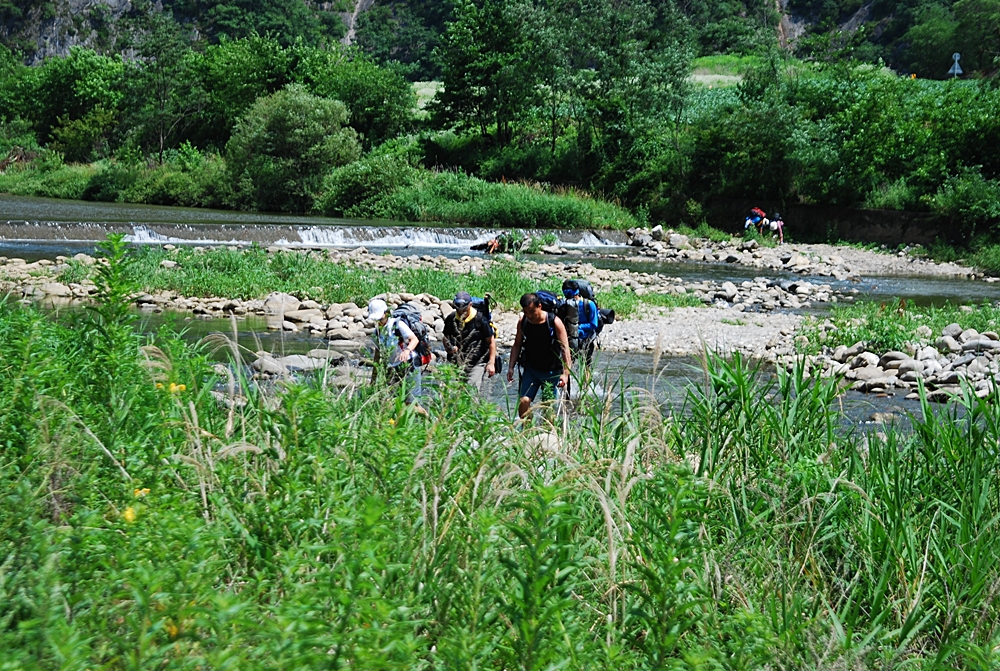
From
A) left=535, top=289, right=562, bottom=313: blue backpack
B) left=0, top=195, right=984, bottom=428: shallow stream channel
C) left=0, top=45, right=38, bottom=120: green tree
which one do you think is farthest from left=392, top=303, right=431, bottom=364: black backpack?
left=0, top=45, right=38, bottom=120: green tree

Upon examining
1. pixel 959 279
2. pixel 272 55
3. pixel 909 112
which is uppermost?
pixel 272 55

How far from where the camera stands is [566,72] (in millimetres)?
44281

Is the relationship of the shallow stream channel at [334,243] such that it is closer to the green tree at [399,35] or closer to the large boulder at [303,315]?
the large boulder at [303,315]

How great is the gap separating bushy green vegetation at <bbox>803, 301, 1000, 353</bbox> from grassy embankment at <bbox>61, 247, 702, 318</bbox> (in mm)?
3547

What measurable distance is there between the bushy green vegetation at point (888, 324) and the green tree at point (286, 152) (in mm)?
30540

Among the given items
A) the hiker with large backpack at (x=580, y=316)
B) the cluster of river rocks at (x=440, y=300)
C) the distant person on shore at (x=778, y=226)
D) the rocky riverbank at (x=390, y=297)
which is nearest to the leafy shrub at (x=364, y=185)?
the distant person on shore at (x=778, y=226)

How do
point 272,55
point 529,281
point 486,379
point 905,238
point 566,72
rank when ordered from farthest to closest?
1. point 272,55
2. point 566,72
3. point 905,238
4. point 529,281
5. point 486,379

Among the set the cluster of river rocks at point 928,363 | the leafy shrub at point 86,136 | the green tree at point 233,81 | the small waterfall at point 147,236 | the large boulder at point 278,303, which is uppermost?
the green tree at point 233,81

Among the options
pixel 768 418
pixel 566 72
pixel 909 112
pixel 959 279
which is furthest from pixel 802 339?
pixel 566 72

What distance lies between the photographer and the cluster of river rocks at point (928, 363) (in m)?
11.8

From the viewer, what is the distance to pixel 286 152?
4431cm

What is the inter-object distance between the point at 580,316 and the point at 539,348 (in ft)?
4.22

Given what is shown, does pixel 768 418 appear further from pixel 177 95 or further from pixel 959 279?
pixel 177 95

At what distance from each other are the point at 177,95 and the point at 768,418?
54123 mm
